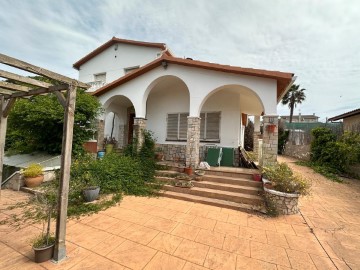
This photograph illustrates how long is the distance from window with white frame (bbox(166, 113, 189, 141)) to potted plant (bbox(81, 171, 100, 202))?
4.78 m

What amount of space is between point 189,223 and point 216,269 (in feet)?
5.20

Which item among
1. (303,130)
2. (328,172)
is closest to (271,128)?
(328,172)

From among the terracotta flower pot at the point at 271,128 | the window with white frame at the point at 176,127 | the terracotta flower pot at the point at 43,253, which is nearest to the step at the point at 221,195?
the terracotta flower pot at the point at 271,128

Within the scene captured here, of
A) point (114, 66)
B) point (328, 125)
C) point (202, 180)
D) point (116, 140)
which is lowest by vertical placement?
point (202, 180)

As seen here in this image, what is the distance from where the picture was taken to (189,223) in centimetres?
441

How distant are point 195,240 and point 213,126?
20.7ft

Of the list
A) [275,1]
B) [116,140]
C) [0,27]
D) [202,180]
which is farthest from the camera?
[116,140]

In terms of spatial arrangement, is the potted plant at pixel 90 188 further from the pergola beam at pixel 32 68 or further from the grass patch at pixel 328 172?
the grass patch at pixel 328 172

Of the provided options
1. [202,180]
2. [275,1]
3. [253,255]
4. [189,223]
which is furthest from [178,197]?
[275,1]

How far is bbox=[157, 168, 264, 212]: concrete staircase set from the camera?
555cm

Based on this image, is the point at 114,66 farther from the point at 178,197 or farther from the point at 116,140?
the point at 178,197

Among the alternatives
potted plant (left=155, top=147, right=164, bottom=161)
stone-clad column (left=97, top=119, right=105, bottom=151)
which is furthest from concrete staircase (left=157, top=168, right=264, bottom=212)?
stone-clad column (left=97, top=119, right=105, bottom=151)

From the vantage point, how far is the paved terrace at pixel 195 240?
2.99 meters

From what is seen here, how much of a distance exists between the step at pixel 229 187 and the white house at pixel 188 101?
107 cm
